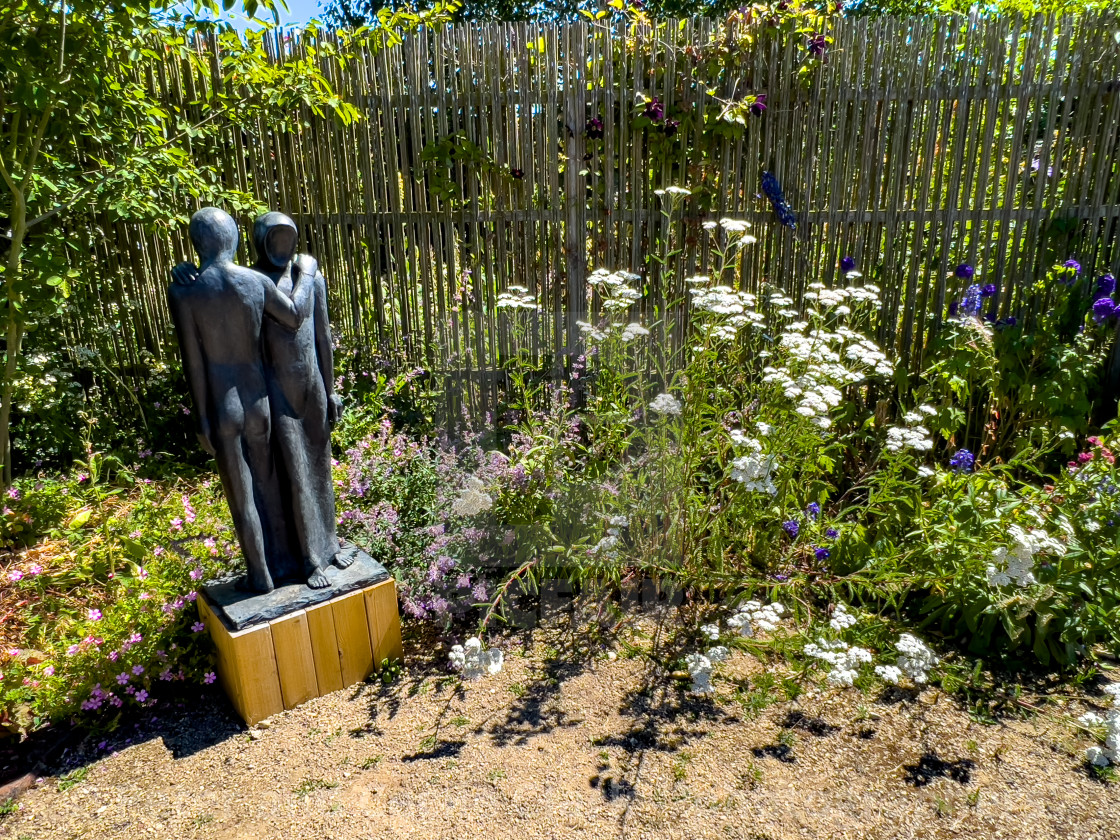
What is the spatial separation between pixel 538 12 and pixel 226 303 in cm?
1295

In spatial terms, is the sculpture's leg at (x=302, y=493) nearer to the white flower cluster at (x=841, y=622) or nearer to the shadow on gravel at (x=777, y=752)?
the shadow on gravel at (x=777, y=752)

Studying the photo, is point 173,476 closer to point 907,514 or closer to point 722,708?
point 722,708

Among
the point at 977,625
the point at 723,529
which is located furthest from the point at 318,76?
the point at 977,625

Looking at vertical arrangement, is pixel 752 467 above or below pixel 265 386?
below

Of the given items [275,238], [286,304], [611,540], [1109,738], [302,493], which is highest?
[275,238]

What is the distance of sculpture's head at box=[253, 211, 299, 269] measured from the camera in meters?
2.45

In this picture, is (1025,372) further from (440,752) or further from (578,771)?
(440,752)

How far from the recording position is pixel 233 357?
2.43 metres

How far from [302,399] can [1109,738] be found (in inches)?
113

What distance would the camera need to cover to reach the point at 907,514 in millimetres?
3221

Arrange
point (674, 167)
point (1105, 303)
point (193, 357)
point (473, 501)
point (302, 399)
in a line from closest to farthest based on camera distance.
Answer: point (193, 357) < point (302, 399) < point (473, 501) < point (1105, 303) < point (674, 167)

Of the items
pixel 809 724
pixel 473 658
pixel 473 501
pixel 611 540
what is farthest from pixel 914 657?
Answer: pixel 473 501

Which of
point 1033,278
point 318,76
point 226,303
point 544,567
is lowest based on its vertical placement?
point 544,567

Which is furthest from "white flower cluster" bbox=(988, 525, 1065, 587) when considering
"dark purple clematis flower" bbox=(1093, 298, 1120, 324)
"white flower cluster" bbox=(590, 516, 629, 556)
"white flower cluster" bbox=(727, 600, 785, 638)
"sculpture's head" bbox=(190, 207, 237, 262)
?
"sculpture's head" bbox=(190, 207, 237, 262)
